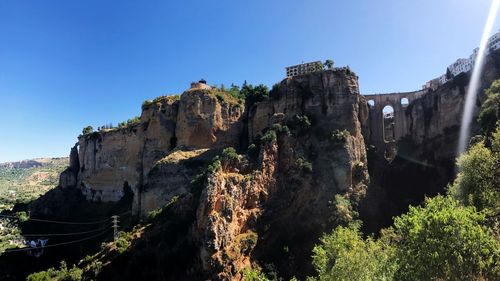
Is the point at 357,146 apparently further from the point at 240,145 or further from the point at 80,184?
the point at 80,184

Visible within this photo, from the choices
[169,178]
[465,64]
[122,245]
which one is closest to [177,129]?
[169,178]

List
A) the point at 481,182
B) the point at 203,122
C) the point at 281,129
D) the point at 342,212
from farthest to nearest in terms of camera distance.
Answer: the point at 203,122, the point at 281,129, the point at 342,212, the point at 481,182

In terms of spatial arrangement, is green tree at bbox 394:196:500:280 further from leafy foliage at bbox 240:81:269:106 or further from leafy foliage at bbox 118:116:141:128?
leafy foliage at bbox 118:116:141:128

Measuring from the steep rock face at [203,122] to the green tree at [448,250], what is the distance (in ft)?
136

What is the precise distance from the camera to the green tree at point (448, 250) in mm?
19078

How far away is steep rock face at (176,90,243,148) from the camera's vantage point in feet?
195

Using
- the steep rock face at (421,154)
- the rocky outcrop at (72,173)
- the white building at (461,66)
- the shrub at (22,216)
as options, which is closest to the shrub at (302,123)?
the steep rock face at (421,154)

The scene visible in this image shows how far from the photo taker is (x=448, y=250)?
64.3 ft

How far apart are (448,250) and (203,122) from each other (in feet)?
146

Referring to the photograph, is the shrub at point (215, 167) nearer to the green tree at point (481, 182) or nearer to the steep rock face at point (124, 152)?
the steep rock face at point (124, 152)

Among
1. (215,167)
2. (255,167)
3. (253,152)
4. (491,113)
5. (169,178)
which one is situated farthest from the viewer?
(169,178)

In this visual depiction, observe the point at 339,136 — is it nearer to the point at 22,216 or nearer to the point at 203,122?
the point at 203,122

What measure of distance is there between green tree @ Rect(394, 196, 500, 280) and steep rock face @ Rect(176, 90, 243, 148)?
4141cm

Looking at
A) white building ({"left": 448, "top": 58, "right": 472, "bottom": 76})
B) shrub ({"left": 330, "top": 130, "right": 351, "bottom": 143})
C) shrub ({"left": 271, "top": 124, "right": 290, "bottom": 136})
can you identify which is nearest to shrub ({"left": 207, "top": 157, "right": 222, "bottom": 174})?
shrub ({"left": 271, "top": 124, "right": 290, "bottom": 136})
